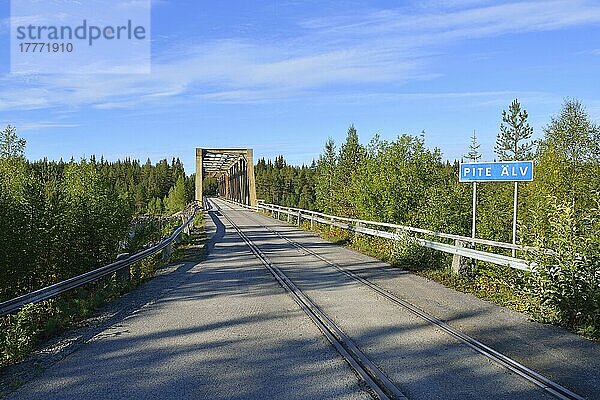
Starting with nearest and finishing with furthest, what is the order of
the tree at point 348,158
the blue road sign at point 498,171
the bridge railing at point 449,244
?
the bridge railing at point 449,244 < the blue road sign at point 498,171 < the tree at point 348,158

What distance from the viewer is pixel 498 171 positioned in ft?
39.5

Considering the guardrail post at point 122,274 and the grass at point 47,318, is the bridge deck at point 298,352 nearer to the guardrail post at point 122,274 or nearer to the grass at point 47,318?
the grass at point 47,318

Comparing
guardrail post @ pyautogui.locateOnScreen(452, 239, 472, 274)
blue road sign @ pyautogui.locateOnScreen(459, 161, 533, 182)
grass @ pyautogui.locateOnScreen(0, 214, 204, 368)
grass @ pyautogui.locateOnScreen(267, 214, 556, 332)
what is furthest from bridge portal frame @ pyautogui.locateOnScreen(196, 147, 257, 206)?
grass @ pyautogui.locateOnScreen(0, 214, 204, 368)

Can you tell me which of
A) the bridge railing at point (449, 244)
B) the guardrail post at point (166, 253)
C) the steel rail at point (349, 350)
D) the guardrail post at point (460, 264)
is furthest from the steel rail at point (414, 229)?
the guardrail post at point (166, 253)

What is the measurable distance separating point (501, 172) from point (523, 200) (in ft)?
69.1

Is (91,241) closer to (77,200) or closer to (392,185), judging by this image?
(77,200)

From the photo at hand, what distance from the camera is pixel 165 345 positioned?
22.0 ft

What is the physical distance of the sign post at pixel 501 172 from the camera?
11.4 meters

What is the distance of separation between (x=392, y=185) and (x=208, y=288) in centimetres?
1418

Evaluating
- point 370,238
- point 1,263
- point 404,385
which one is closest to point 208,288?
point 1,263

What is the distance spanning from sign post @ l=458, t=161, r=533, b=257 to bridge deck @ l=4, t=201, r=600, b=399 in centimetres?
281

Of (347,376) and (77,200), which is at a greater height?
(77,200)

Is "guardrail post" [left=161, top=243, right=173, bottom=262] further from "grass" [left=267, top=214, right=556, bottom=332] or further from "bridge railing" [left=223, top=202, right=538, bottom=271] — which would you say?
"bridge railing" [left=223, top=202, right=538, bottom=271]

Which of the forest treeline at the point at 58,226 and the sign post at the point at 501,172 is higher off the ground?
the sign post at the point at 501,172
